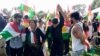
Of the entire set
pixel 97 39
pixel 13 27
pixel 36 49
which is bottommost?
pixel 97 39

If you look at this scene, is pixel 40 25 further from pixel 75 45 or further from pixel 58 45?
pixel 75 45

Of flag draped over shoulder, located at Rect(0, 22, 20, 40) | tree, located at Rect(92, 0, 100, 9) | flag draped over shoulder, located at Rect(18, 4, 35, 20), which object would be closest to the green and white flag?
flag draped over shoulder, located at Rect(0, 22, 20, 40)

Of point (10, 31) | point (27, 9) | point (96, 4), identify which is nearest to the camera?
point (10, 31)

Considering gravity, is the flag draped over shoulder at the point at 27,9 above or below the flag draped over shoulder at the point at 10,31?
above

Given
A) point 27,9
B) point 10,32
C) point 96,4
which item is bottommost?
point 96,4

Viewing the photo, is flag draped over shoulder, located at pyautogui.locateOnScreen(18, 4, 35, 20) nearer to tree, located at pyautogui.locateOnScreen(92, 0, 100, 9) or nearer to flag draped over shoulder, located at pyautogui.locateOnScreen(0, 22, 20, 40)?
flag draped over shoulder, located at pyautogui.locateOnScreen(0, 22, 20, 40)

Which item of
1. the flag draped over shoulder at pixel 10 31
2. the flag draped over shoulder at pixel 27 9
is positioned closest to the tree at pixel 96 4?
the flag draped over shoulder at pixel 27 9

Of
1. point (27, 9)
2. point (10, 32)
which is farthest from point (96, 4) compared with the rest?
point (10, 32)

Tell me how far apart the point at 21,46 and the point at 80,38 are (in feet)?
7.59

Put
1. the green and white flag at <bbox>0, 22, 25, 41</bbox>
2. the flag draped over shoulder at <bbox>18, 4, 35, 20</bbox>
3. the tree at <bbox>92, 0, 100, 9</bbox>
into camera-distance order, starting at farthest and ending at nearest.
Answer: the tree at <bbox>92, 0, 100, 9</bbox> < the flag draped over shoulder at <bbox>18, 4, 35, 20</bbox> < the green and white flag at <bbox>0, 22, 25, 41</bbox>

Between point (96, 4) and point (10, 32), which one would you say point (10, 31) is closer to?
point (10, 32)

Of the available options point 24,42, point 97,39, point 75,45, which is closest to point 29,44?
point 24,42

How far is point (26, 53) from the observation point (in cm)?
998

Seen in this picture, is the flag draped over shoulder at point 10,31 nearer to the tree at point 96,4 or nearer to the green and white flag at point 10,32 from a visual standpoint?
the green and white flag at point 10,32
